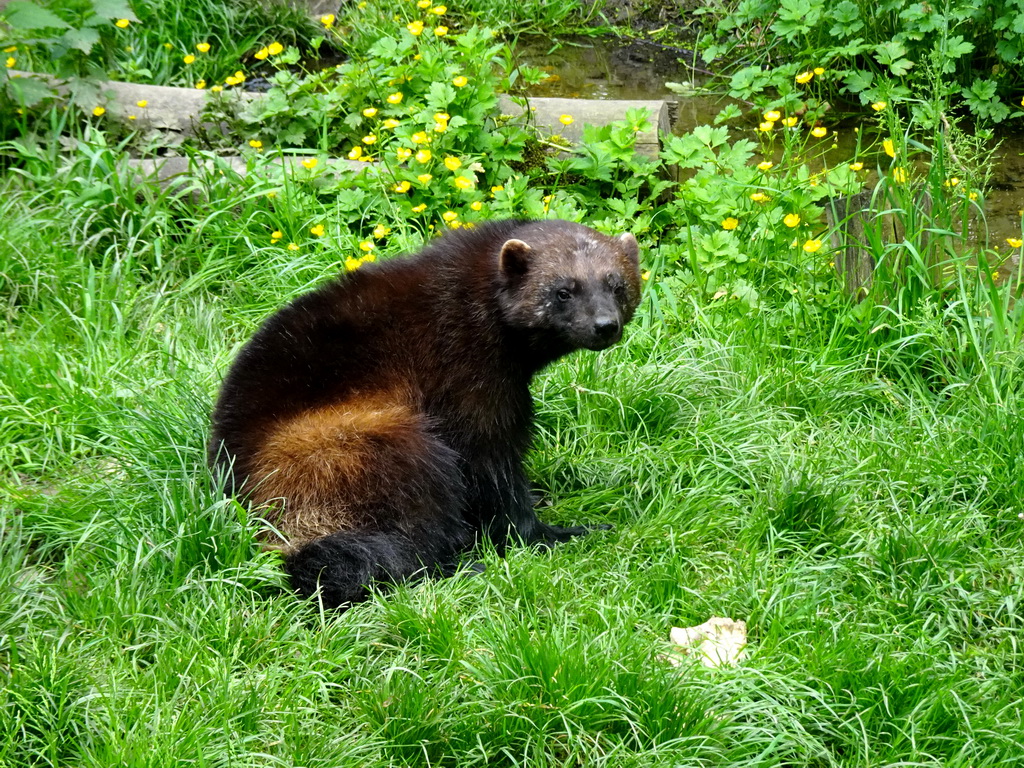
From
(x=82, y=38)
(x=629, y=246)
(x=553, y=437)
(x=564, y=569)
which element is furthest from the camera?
(x=82, y=38)

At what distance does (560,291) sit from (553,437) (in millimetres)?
772

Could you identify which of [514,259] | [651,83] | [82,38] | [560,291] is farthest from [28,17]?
[651,83]

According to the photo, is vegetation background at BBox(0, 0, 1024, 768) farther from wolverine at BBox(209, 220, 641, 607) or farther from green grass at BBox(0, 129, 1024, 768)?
wolverine at BBox(209, 220, 641, 607)

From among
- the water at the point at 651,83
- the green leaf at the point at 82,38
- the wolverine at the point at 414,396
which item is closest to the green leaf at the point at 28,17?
the green leaf at the point at 82,38

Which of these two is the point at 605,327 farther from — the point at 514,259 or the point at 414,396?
the point at 414,396

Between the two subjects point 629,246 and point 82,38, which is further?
point 82,38

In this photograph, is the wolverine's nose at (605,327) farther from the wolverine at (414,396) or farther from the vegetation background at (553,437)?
the vegetation background at (553,437)

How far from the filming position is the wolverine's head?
3.99 meters

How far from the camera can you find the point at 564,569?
11.9 feet

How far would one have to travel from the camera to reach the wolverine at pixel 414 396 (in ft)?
12.0

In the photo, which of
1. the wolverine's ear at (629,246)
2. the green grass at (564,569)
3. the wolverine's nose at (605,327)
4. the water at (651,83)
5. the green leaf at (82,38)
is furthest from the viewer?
the water at (651,83)

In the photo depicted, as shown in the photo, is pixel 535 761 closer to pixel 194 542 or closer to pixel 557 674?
pixel 557 674

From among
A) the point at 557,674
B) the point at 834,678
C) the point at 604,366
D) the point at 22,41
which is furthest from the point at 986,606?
the point at 22,41

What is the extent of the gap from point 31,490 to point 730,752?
2.57 m
